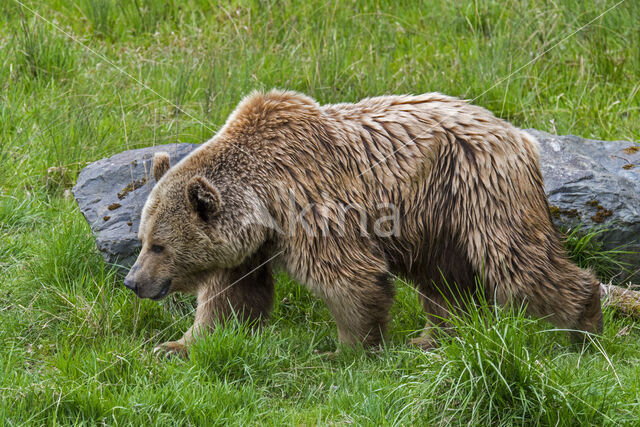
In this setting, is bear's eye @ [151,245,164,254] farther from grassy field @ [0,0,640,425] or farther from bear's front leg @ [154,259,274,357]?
grassy field @ [0,0,640,425]

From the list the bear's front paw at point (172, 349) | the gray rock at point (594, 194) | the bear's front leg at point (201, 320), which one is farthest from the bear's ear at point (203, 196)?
the gray rock at point (594, 194)

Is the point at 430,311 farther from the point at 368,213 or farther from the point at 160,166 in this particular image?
the point at 160,166

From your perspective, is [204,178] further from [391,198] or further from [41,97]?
[41,97]

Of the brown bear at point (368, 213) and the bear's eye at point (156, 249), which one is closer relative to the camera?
the brown bear at point (368, 213)

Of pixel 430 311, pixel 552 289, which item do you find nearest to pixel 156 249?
pixel 430 311

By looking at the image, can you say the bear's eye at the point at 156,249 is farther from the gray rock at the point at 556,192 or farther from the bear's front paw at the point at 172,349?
the gray rock at the point at 556,192

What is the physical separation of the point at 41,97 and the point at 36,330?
10.4 feet

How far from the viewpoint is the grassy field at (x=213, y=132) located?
3717 millimetres

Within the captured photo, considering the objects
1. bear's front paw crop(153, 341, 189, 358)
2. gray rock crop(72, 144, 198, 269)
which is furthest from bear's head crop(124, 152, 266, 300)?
gray rock crop(72, 144, 198, 269)

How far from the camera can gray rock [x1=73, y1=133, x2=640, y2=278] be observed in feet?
17.7

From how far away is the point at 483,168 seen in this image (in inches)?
177

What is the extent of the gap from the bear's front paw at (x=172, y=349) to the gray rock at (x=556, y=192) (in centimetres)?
74

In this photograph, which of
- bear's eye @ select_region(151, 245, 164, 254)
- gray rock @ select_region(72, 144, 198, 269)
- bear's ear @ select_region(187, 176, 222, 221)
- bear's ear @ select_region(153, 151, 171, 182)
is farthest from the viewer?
gray rock @ select_region(72, 144, 198, 269)

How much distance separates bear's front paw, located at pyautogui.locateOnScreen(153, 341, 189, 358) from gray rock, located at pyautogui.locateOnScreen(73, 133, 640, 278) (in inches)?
29.2
